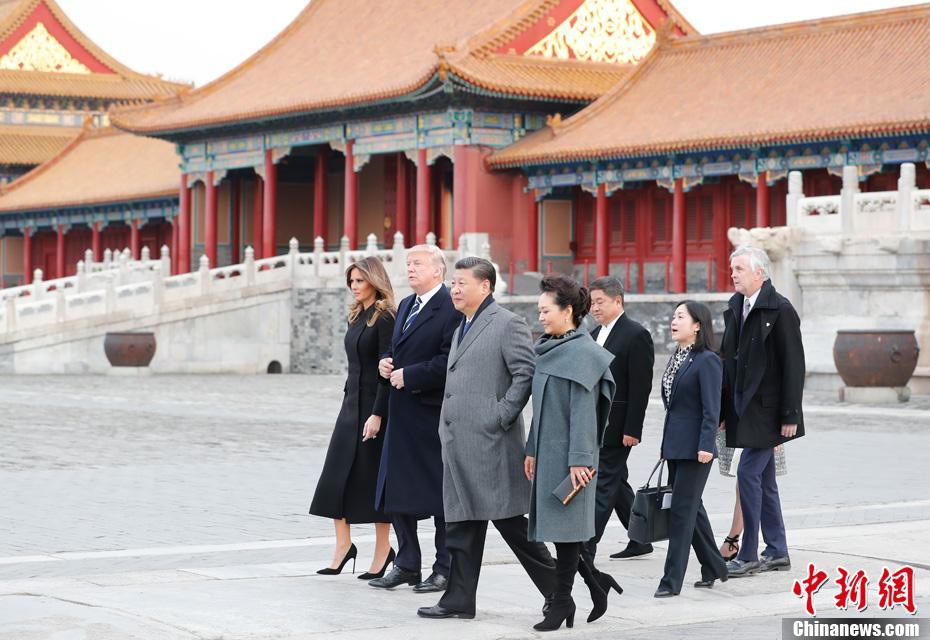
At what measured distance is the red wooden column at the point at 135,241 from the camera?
4647 centimetres

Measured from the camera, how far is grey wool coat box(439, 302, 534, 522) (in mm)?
7863

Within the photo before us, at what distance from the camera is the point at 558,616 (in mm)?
7582

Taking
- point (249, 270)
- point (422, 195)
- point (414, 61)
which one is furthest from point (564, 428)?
point (414, 61)

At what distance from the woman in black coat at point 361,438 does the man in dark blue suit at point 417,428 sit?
21cm

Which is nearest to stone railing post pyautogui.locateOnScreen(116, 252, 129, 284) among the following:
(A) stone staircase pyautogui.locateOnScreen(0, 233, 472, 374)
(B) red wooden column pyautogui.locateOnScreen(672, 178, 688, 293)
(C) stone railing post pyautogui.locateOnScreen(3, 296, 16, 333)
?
(A) stone staircase pyautogui.locateOnScreen(0, 233, 472, 374)

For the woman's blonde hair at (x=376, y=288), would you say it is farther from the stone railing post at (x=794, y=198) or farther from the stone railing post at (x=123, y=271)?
the stone railing post at (x=123, y=271)

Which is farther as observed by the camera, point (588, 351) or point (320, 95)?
point (320, 95)

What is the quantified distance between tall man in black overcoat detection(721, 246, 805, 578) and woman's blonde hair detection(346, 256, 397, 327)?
178cm

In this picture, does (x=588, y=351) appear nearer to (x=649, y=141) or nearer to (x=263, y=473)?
(x=263, y=473)

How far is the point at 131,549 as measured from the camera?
9828 millimetres

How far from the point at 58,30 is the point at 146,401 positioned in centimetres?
3333

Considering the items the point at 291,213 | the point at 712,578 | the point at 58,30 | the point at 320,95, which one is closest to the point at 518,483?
the point at 712,578

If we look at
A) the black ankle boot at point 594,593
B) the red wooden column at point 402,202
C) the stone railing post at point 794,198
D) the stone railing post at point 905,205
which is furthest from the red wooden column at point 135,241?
the black ankle boot at point 594,593

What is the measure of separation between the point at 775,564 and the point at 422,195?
2627 centimetres
